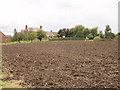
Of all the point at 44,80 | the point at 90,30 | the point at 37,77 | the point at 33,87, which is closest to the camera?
the point at 33,87

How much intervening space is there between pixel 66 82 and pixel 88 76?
943 mm

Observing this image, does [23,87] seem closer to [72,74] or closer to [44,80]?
[44,80]

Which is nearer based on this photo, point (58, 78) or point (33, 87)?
point (33, 87)

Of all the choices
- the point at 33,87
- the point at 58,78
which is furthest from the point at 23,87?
the point at 58,78

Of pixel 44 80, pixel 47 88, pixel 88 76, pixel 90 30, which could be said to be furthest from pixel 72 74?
pixel 90 30

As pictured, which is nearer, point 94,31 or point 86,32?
point 94,31

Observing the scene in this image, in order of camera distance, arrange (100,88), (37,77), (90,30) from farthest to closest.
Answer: (90,30) < (37,77) < (100,88)

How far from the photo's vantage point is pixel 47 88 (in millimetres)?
3711

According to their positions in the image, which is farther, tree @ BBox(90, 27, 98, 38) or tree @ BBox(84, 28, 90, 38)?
tree @ BBox(84, 28, 90, 38)

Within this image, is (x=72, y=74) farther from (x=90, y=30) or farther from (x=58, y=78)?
(x=90, y=30)

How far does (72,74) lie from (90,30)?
225ft

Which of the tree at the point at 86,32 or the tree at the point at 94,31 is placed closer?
the tree at the point at 94,31

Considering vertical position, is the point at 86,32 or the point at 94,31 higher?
the point at 94,31

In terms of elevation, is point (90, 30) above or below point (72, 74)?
above
